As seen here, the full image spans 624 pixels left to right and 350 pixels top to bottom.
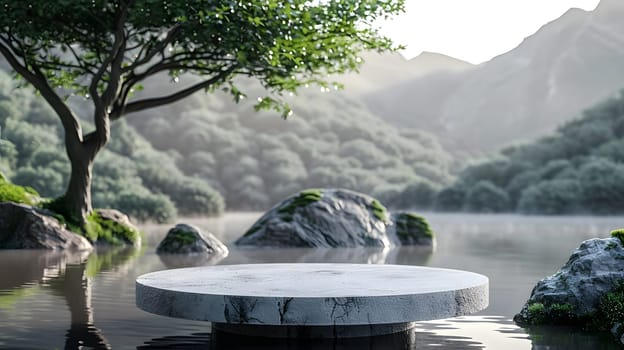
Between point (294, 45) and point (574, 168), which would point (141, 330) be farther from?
point (574, 168)

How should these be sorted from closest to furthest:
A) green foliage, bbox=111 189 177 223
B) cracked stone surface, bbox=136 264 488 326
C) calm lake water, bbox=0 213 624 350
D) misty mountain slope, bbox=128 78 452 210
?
cracked stone surface, bbox=136 264 488 326, calm lake water, bbox=0 213 624 350, green foliage, bbox=111 189 177 223, misty mountain slope, bbox=128 78 452 210

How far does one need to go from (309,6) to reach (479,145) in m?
97.6

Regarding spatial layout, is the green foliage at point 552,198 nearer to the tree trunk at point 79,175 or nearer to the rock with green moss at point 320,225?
the rock with green moss at point 320,225

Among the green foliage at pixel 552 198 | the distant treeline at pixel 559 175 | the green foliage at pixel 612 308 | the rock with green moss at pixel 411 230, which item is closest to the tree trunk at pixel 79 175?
the rock with green moss at pixel 411 230

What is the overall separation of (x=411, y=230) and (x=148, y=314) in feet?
50.1

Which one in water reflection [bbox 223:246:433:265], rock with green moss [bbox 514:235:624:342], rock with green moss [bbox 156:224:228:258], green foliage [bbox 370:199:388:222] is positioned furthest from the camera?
green foliage [bbox 370:199:388:222]

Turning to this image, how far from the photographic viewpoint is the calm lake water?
799 cm

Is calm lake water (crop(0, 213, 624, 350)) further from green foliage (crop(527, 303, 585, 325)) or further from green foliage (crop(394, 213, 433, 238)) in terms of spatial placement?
green foliage (crop(394, 213, 433, 238))

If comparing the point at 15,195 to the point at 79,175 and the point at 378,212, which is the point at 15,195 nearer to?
the point at 79,175

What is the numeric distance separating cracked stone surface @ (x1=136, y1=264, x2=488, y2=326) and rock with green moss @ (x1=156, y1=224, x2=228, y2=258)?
1064cm

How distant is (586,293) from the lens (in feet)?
30.1

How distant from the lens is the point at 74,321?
359 inches

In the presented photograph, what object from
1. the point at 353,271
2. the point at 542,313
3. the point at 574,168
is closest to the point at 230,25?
the point at 353,271

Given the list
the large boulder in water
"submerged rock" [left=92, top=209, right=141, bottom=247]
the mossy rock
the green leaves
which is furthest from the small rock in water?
the mossy rock
